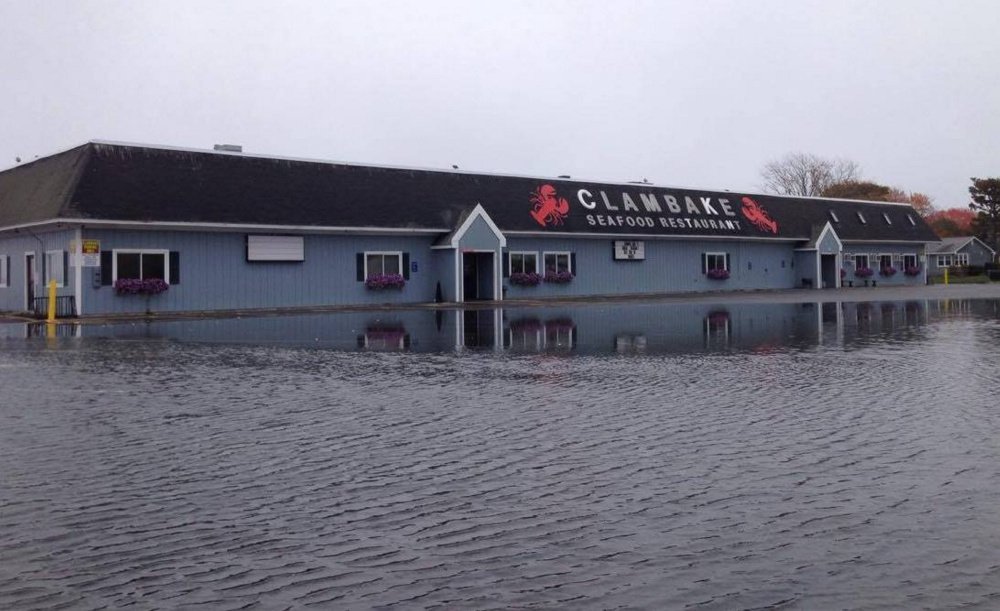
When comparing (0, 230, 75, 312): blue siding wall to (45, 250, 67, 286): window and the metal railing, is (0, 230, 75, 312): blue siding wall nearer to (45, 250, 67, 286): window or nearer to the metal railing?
(45, 250, 67, 286): window

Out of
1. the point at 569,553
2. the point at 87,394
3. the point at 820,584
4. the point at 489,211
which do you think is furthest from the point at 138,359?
the point at 489,211

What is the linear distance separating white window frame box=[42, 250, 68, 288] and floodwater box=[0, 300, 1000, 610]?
17840 mm

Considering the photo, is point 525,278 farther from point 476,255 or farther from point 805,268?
point 805,268

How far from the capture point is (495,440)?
28.6ft

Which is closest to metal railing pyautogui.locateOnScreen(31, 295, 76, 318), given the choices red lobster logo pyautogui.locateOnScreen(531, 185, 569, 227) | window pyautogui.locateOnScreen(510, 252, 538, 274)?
window pyautogui.locateOnScreen(510, 252, 538, 274)

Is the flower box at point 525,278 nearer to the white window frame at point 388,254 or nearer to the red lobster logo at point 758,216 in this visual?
the white window frame at point 388,254

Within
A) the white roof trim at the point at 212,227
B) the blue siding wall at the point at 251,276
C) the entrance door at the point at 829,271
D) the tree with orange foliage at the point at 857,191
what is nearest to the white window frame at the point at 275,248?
the blue siding wall at the point at 251,276

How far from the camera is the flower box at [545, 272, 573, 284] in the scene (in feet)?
142

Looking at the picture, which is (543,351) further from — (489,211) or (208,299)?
(489,211)

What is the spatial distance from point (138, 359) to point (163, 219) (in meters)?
16.4

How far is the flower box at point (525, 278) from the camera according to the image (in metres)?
41.9

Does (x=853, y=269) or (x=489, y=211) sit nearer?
(x=489, y=211)

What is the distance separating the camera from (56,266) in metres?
31.6

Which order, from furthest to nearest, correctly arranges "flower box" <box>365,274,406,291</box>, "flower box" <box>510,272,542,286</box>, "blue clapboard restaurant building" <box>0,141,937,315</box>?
"flower box" <box>510,272,542,286</box> → "flower box" <box>365,274,406,291</box> → "blue clapboard restaurant building" <box>0,141,937,315</box>
